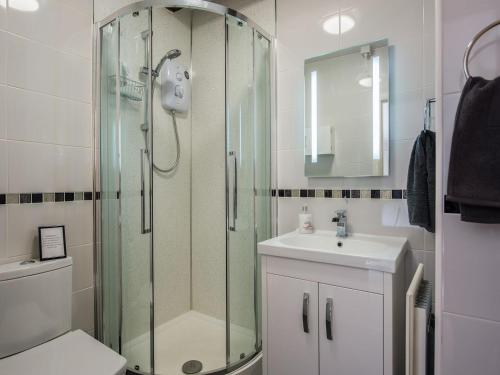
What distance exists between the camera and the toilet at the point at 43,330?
1.15 meters

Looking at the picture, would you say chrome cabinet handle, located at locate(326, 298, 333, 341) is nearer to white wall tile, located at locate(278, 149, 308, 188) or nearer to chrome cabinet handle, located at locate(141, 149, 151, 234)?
white wall tile, located at locate(278, 149, 308, 188)

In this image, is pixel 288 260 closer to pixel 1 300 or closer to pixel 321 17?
pixel 1 300

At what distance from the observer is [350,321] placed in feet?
4.03

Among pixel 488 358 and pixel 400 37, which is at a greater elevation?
pixel 400 37

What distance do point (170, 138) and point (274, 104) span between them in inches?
30.5

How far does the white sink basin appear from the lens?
1.18 meters

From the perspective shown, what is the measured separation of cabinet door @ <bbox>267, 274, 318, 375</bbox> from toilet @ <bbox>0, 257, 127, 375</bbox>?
684mm

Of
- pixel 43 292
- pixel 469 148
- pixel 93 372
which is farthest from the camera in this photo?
pixel 43 292

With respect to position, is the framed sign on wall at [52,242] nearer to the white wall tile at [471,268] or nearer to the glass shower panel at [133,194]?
the glass shower panel at [133,194]

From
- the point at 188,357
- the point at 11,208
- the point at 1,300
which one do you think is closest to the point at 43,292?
the point at 1,300

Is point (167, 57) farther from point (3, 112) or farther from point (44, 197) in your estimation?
point (44, 197)

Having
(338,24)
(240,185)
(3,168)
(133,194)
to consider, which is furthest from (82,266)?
(338,24)

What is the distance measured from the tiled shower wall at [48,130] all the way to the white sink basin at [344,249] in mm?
1088

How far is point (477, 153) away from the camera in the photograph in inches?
25.2
